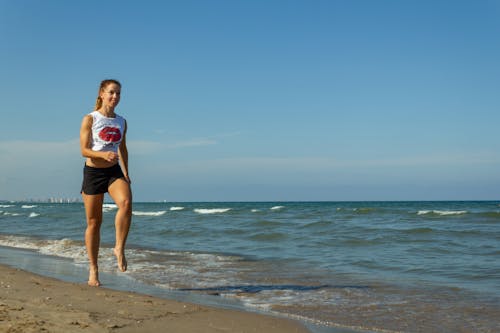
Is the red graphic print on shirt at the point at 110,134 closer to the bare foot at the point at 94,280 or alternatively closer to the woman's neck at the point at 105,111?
the woman's neck at the point at 105,111

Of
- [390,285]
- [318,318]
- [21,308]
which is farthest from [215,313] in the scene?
[390,285]

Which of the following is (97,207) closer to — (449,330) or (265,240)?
(449,330)

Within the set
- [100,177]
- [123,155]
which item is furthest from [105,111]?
[100,177]

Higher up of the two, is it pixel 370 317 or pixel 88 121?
pixel 88 121

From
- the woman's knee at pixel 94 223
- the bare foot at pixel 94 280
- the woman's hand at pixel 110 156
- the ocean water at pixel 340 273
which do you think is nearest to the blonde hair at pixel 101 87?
the woman's hand at pixel 110 156

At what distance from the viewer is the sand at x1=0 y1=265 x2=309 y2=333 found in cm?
305

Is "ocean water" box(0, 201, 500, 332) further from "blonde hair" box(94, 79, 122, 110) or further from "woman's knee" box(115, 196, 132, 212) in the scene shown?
"blonde hair" box(94, 79, 122, 110)

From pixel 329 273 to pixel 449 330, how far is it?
2938 millimetres

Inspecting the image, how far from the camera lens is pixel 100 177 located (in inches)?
189

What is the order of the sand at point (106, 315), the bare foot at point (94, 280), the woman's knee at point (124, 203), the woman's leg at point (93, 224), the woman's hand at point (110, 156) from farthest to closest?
the bare foot at point (94, 280)
the woman's leg at point (93, 224)
the woman's knee at point (124, 203)
the woman's hand at point (110, 156)
the sand at point (106, 315)

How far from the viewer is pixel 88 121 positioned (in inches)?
186

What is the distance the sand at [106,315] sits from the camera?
305 centimetres

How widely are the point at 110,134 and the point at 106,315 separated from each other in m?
1.89

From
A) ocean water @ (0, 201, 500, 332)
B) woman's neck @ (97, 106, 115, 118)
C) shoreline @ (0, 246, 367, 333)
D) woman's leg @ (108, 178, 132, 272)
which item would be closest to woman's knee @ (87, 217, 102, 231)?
woman's leg @ (108, 178, 132, 272)
